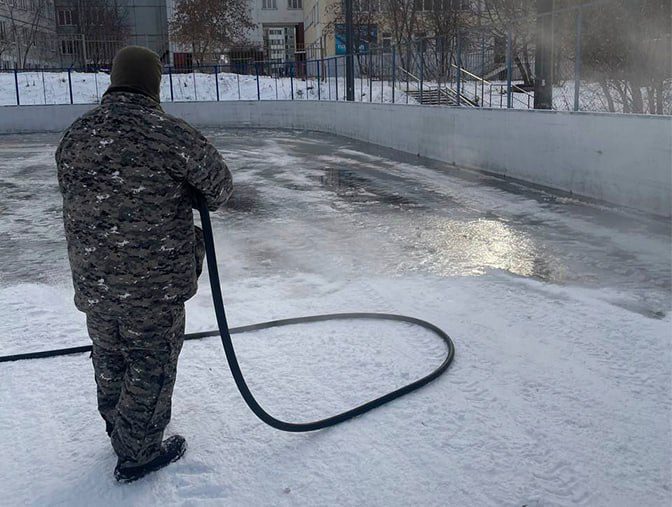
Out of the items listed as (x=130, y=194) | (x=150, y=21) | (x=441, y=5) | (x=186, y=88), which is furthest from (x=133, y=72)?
(x=150, y=21)

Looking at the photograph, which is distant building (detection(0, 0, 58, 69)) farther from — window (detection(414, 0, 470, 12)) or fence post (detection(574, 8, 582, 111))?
fence post (detection(574, 8, 582, 111))

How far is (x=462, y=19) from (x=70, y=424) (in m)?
35.1

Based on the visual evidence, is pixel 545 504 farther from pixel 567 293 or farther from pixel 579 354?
pixel 567 293

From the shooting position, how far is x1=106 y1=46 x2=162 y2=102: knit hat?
2.89m

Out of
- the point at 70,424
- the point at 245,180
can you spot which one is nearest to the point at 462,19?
A: the point at 245,180

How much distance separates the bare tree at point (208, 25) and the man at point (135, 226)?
4481 centimetres

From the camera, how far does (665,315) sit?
5.18 metres

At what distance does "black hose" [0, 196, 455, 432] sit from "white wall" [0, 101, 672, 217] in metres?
5.37

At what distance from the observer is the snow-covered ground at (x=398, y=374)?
3148 mm

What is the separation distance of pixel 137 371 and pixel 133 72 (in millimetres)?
1253

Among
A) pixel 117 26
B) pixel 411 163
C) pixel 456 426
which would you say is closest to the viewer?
pixel 456 426

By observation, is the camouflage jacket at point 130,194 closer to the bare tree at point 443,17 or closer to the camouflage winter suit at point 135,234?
the camouflage winter suit at point 135,234

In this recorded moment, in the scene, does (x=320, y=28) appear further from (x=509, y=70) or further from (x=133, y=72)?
(x=133, y=72)

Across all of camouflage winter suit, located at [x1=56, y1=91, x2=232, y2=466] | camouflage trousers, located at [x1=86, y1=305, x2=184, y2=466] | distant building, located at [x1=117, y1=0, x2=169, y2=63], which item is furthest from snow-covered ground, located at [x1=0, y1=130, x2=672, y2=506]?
distant building, located at [x1=117, y1=0, x2=169, y2=63]
